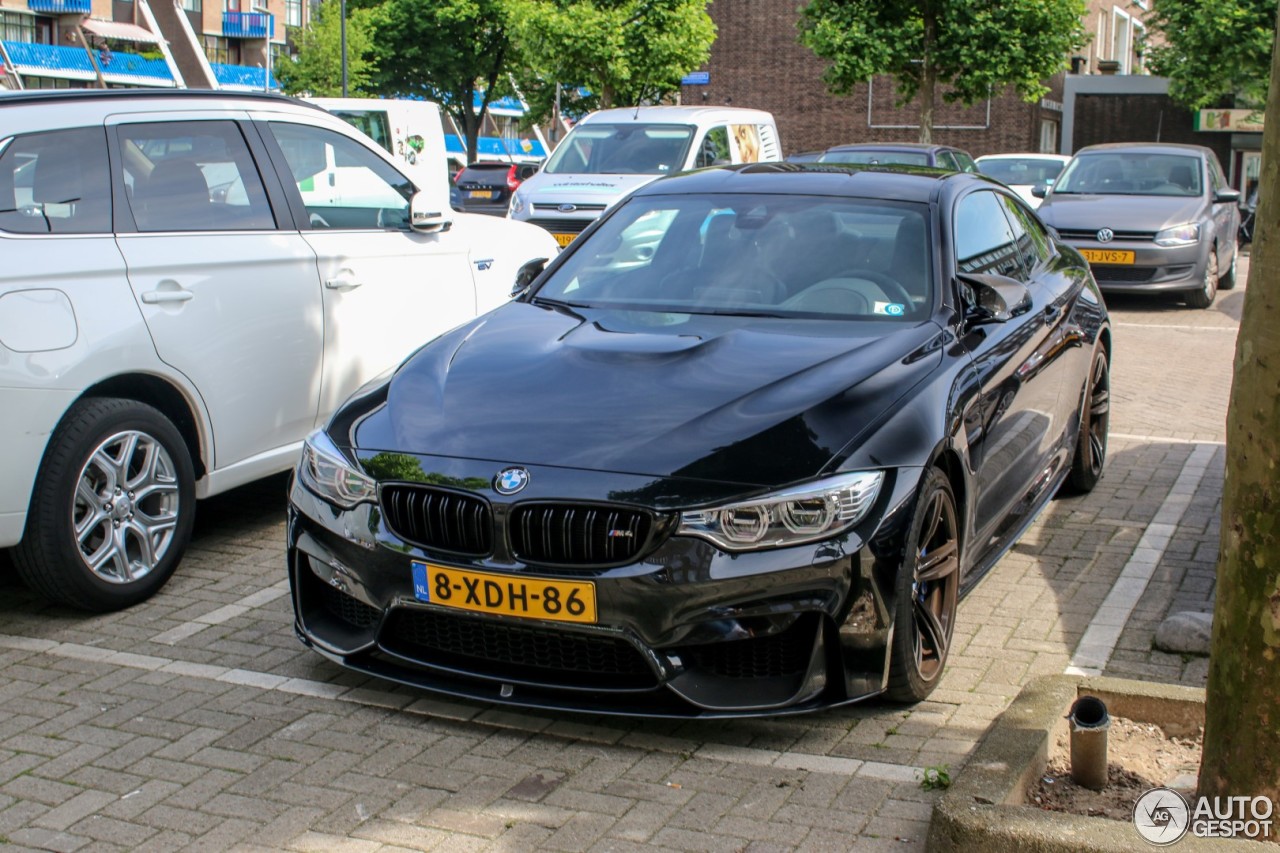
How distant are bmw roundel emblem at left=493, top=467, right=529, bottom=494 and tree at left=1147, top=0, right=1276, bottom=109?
36.3 m

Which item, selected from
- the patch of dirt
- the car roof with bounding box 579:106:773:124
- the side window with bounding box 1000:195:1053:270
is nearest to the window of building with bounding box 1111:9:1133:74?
the car roof with bounding box 579:106:773:124

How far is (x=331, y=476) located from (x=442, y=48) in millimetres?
58727

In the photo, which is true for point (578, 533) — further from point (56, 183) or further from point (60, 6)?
point (60, 6)

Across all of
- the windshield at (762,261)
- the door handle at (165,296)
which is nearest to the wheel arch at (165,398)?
the door handle at (165,296)

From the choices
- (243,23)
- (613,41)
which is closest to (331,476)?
(613,41)

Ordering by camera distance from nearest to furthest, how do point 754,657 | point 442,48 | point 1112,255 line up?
1. point 754,657
2. point 1112,255
3. point 442,48

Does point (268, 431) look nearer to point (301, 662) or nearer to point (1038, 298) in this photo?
point (301, 662)

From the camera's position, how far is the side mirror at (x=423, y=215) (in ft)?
22.5

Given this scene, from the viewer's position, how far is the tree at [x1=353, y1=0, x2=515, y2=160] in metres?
59.7

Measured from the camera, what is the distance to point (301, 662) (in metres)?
4.91

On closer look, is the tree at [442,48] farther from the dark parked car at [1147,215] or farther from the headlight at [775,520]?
the headlight at [775,520]

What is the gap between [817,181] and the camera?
5.76 meters

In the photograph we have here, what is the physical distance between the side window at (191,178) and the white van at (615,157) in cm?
1017

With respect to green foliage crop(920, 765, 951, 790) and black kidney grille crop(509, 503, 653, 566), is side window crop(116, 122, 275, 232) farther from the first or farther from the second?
green foliage crop(920, 765, 951, 790)
